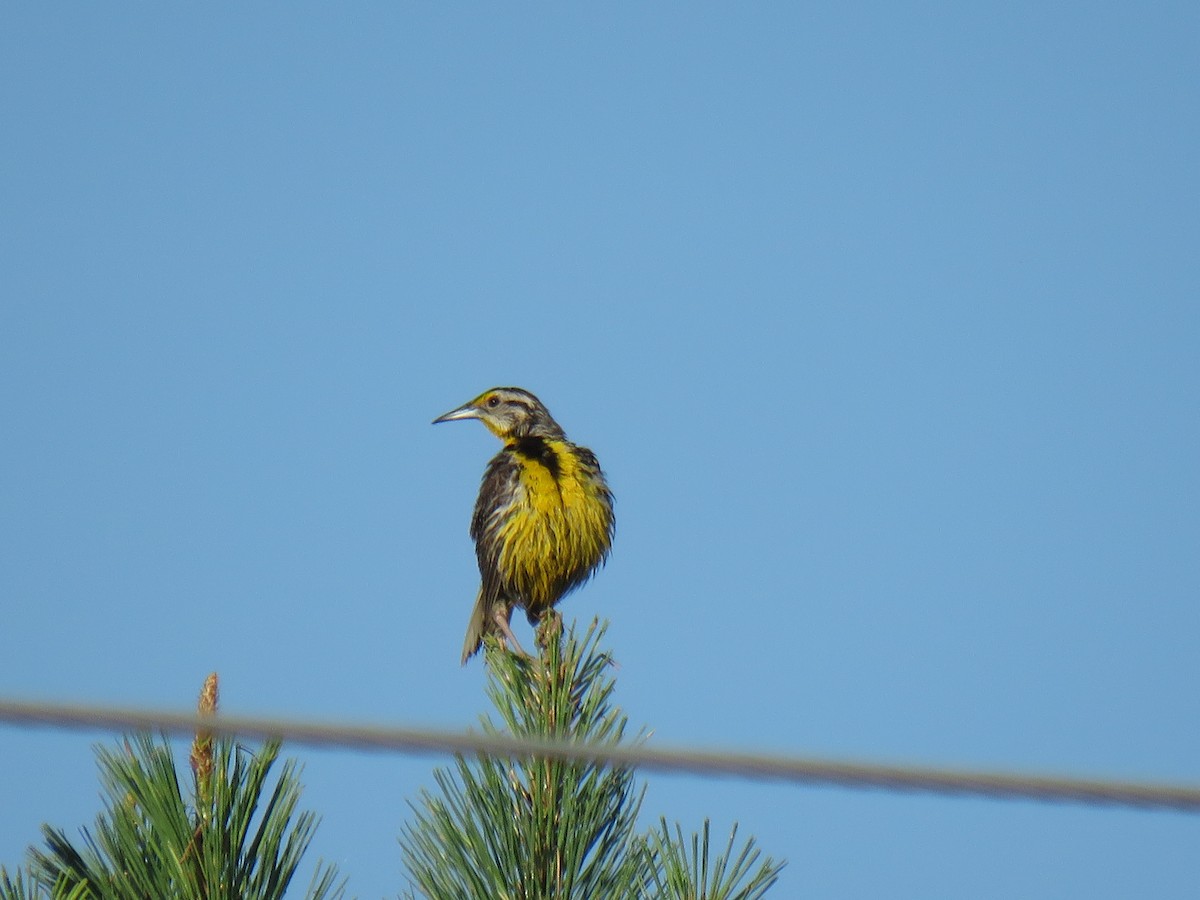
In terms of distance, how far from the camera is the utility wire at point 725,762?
7.86 ft

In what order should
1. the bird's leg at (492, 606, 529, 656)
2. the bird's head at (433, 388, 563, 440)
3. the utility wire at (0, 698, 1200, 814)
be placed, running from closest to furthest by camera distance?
the utility wire at (0, 698, 1200, 814)
the bird's leg at (492, 606, 529, 656)
the bird's head at (433, 388, 563, 440)

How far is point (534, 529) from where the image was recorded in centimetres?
1019

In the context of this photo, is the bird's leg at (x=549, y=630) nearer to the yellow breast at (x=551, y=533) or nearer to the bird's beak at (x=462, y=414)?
the yellow breast at (x=551, y=533)

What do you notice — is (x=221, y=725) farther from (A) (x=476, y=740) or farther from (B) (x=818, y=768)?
(B) (x=818, y=768)

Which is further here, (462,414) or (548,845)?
(462,414)

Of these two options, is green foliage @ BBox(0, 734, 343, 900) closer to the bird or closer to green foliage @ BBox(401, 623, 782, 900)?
green foliage @ BBox(401, 623, 782, 900)

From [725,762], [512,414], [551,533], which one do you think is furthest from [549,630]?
[512,414]

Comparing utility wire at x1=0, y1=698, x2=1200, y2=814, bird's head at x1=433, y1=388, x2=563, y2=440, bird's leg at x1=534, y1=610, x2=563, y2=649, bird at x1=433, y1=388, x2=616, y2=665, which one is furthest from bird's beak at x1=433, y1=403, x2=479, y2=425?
utility wire at x1=0, y1=698, x2=1200, y2=814

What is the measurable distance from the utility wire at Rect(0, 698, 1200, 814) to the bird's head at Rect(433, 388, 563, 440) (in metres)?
9.50

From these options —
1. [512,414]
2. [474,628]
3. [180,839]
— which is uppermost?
[512,414]

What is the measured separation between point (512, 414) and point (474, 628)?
2.21m

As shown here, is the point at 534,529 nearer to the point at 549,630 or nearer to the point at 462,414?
the point at 462,414

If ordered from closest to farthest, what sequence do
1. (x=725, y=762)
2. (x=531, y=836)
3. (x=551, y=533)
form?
(x=725, y=762) → (x=531, y=836) → (x=551, y=533)

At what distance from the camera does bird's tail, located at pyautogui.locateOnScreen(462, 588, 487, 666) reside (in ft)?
35.1
